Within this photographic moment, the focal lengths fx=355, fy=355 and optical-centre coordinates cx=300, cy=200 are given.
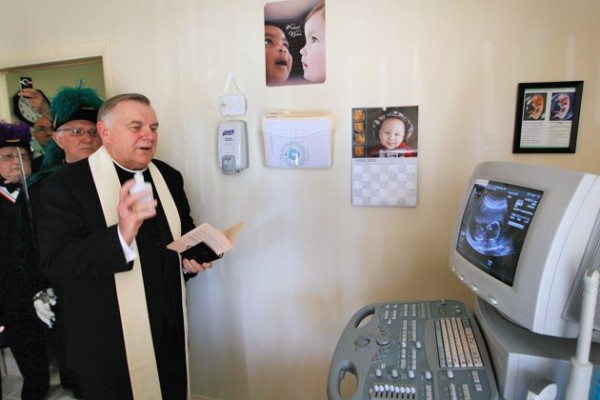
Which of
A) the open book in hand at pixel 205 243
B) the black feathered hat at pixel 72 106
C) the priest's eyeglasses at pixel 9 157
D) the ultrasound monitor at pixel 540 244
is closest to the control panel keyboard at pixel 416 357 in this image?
the ultrasound monitor at pixel 540 244

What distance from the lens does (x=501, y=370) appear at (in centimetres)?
77

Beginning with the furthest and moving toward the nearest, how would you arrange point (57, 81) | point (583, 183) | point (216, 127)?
→ 1. point (57, 81)
2. point (216, 127)
3. point (583, 183)

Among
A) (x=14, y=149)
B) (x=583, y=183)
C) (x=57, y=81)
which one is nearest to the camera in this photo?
(x=583, y=183)

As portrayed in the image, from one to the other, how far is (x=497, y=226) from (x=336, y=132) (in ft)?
2.79

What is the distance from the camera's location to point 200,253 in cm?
139

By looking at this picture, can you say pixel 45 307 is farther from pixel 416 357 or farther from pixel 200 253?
pixel 416 357

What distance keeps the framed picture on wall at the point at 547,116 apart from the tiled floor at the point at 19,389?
276 centimetres

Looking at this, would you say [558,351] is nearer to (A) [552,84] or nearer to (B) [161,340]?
(A) [552,84]

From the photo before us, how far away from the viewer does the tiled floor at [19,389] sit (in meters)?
2.14

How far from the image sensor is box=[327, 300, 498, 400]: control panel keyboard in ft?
2.52

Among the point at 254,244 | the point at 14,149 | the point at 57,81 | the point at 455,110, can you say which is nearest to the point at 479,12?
the point at 455,110

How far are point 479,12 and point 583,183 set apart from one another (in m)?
0.97

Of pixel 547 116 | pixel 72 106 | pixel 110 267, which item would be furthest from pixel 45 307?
pixel 547 116

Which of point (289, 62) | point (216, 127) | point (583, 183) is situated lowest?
point (583, 183)
